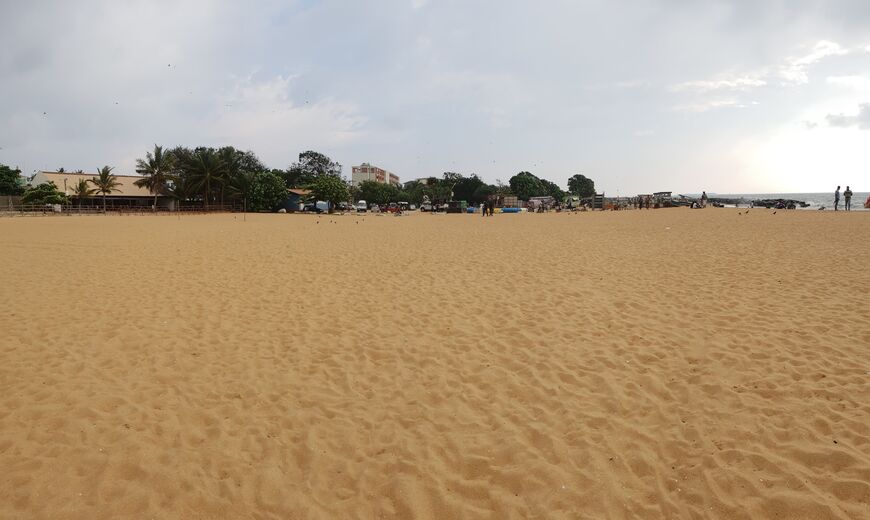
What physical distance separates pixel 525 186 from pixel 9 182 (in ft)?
273

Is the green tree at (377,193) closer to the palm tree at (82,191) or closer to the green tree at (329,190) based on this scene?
the green tree at (329,190)

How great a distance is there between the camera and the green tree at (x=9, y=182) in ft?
160

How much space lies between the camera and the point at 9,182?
4909 centimetres

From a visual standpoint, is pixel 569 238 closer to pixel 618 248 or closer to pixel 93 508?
pixel 618 248

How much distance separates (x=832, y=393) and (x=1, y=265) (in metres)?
16.6

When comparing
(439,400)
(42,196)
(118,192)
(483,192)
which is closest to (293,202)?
(118,192)

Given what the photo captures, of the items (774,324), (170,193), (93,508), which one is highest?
(170,193)

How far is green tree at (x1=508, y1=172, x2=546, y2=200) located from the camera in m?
101

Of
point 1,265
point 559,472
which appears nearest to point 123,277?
point 1,265

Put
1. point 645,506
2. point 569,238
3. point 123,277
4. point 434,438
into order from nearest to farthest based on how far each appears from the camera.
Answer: point 645,506 → point 434,438 → point 123,277 → point 569,238

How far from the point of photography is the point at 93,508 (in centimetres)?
296

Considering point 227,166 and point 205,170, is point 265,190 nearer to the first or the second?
point 227,166

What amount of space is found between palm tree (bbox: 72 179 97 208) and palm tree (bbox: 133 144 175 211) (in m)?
4.78

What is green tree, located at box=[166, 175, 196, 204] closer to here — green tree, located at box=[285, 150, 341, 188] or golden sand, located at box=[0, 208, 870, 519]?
→ green tree, located at box=[285, 150, 341, 188]
